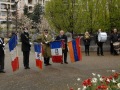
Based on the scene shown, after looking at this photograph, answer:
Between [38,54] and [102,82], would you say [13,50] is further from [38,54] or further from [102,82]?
[102,82]

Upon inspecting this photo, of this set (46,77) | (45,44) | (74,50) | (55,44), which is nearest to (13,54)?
(45,44)

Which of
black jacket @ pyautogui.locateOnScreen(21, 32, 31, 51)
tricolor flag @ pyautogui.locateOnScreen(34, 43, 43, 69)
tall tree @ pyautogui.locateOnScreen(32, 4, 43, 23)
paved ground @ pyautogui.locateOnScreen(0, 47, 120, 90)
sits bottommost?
paved ground @ pyautogui.locateOnScreen(0, 47, 120, 90)

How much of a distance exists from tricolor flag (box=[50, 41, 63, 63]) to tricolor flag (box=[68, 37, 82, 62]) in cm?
64

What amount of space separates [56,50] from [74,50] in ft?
A: 3.02

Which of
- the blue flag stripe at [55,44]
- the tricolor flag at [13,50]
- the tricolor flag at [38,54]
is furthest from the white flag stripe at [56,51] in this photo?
the tricolor flag at [13,50]

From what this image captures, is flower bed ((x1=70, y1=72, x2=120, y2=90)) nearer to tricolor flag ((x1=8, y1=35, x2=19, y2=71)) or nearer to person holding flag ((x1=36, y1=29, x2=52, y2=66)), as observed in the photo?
tricolor flag ((x1=8, y1=35, x2=19, y2=71))

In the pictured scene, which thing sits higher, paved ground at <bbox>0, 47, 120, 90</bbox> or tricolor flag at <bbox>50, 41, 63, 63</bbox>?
tricolor flag at <bbox>50, 41, 63, 63</bbox>

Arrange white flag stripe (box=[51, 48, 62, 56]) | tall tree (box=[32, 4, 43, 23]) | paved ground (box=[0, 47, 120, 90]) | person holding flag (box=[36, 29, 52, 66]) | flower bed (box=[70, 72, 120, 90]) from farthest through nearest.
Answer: tall tree (box=[32, 4, 43, 23])
white flag stripe (box=[51, 48, 62, 56])
person holding flag (box=[36, 29, 52, 66])
paved ground (box=[0, 47, 120, 90])
flower bed (box=[70, 72, 120, 90])

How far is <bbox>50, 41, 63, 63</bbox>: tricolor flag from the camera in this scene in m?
15.5

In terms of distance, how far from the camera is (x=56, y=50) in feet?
51.0

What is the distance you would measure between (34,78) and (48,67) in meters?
2.98

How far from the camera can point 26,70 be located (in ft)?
46.7

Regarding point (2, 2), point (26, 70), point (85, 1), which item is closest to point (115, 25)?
point (85, 1)

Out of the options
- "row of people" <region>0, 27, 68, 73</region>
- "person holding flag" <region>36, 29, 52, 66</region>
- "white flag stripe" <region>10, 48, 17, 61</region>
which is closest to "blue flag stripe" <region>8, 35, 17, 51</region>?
"white flag stripe" <region>10, 48, 17, 61</region>
